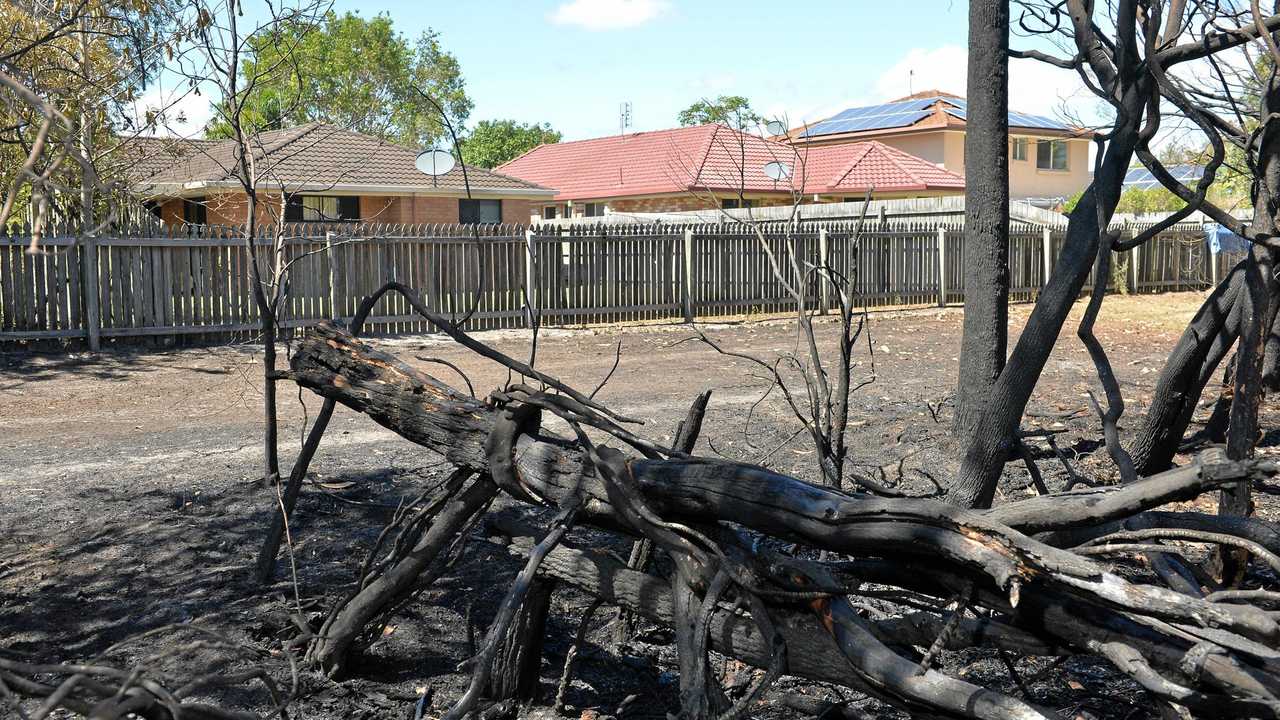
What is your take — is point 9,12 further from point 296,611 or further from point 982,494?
point 982,494

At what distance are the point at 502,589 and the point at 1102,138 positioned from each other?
3.28 meters

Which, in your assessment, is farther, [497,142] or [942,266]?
[497,142]

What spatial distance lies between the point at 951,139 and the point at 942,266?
19607 mm

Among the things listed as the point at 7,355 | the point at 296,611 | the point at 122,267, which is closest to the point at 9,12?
the point at 122,267

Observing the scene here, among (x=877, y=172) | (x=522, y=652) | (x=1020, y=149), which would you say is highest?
(x=1020, y=149)

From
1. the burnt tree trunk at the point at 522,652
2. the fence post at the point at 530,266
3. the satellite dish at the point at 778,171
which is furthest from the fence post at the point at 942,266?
the burnt tree trunk at the point at 522,652

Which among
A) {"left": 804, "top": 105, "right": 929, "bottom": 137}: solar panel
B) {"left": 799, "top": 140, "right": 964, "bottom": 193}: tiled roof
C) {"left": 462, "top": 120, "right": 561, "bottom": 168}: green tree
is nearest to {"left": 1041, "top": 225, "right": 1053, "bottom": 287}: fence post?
{"left": 799, "top": 140, "right": 964, "bottom": 193}: tiled roof

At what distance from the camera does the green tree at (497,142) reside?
227ft

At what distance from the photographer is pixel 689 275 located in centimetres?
1781

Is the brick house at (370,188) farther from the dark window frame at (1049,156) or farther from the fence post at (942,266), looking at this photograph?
the dark window frame at (1049,156)

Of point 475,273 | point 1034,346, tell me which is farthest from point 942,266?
point 1034,346

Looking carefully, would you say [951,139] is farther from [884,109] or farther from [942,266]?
[942,266]

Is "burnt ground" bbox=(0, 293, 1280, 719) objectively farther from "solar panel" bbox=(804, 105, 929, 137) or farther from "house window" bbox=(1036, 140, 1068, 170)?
"house window" bbox=(1036, 140, 1068, 170)

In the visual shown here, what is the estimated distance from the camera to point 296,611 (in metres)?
4.18
